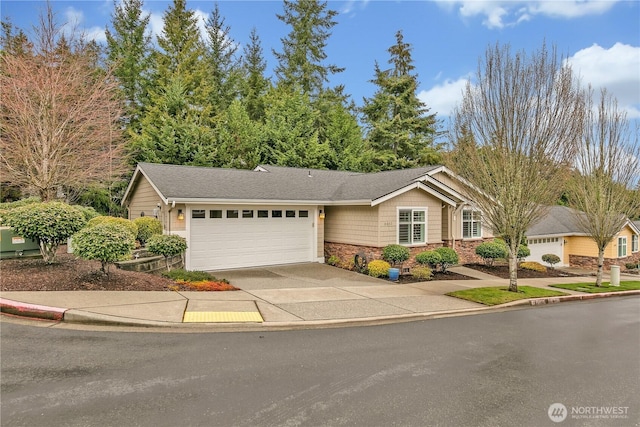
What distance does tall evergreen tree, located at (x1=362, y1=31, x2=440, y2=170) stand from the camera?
114ft

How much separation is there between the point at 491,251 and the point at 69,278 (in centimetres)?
1703

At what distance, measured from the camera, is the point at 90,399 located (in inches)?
154

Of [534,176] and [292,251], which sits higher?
[534,176]

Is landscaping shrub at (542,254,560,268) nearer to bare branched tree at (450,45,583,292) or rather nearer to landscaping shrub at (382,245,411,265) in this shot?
landscaping shrub at (382,245,411,265)

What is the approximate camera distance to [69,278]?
8.47 metres

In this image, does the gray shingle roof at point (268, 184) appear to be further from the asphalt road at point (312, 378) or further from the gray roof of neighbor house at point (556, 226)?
the gray roof of neighbor house at point (556, 226)

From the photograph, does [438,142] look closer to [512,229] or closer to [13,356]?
[512,229]

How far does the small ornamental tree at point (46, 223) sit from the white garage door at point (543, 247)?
23.9 meters

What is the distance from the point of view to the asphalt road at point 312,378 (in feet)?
12.5

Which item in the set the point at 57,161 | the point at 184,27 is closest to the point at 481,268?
the point at 57,161

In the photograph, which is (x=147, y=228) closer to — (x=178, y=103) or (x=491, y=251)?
(x=178, y=103)

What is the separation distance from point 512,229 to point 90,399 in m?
11.2

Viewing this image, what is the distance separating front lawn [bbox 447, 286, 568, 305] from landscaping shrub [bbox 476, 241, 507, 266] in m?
5.50

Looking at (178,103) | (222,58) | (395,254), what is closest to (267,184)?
(395,254)
